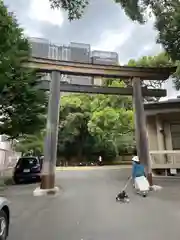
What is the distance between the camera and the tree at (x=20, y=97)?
1248 cm

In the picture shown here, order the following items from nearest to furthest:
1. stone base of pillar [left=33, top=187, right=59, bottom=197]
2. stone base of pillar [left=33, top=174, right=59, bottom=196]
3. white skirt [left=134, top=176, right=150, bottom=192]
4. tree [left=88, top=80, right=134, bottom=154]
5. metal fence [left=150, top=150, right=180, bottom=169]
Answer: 1. white skirt [left=134, top=176, right=150, bottom=192]
2. stone base of pillar [left=33, top=187, right=59, bottom=197]
3. stone base of pillar [left=33, top=174, right=59, bottom=196]
4. metal fence [left=150, top=150, right=180, bottom=169]
5. tree [left=88, top=80, right=134, bottom=154]

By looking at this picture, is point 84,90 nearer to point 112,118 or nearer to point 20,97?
point 20,97

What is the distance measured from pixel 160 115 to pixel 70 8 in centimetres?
948

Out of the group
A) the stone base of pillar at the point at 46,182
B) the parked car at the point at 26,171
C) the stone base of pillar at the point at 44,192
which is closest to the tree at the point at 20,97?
the parked car at the point at 26,171

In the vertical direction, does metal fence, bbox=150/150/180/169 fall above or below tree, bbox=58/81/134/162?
below

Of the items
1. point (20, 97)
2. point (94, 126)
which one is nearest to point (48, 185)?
point (20, 97)

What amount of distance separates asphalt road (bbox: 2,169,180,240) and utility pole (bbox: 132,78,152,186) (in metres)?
1.65

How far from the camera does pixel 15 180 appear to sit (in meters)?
17.4

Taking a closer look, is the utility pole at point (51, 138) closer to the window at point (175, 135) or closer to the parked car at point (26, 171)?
the parked car at point (26, 171)

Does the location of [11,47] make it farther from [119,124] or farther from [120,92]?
[119,124]

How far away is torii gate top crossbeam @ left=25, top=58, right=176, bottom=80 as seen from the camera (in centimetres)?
1307

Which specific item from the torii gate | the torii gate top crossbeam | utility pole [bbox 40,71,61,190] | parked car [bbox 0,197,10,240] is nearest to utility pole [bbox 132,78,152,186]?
the torii gate

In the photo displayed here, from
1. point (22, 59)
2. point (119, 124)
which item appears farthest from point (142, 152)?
A: point (119, 124)

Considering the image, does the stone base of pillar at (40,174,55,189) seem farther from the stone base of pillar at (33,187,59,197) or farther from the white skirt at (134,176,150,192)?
the white skirt at (134,176,150,192)
